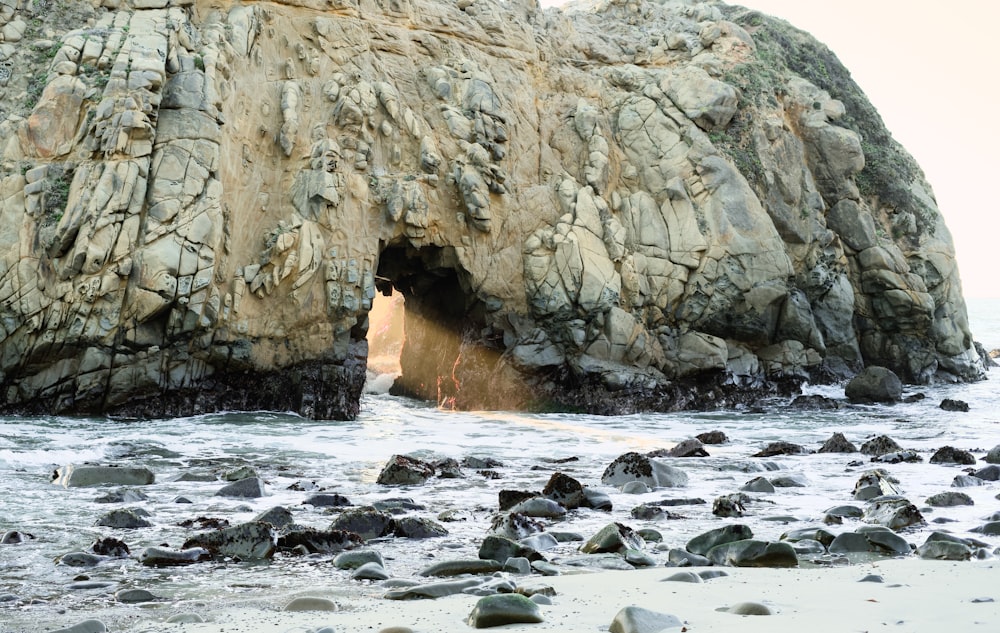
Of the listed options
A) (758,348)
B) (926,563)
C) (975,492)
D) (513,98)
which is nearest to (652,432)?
(758,348)

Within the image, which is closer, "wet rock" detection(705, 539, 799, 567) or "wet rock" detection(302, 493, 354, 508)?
"wet rock" detection(705, 539, 799, 567)

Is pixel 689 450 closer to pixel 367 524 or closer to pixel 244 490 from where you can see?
pixel 244 490

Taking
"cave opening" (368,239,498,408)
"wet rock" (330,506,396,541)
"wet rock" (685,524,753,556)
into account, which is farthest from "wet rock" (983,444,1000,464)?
"cave opening" (368,239,498,408)

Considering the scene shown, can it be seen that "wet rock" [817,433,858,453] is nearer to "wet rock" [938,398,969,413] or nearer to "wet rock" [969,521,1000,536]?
"wet rock" [969,521,1000,536]

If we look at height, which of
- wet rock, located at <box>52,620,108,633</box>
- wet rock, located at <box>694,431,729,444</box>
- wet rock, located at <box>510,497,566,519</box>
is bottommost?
wet rock, located at <box>52,620,108,633</box>

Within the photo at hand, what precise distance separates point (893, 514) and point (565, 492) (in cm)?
253

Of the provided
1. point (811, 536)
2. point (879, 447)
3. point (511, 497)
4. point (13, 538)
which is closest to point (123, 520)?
point (13, 538)

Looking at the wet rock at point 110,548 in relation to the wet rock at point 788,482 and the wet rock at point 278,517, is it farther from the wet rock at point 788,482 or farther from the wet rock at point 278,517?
the wet rock at point 788,482

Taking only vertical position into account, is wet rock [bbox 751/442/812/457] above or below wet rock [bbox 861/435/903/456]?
below

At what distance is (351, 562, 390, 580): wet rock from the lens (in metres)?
5.02

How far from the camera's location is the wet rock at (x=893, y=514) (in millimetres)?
6406

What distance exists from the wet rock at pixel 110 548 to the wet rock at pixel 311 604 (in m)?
1.70

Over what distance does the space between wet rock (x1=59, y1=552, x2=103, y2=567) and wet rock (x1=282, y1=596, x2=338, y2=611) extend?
5.41 ft

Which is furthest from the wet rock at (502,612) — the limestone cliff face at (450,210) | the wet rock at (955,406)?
the wet rock at (955,406)
